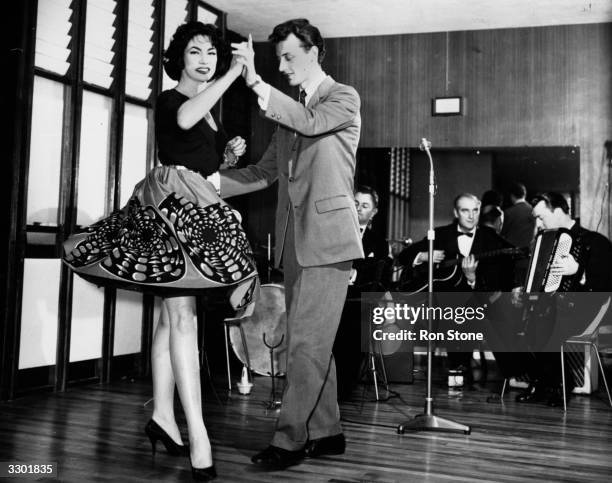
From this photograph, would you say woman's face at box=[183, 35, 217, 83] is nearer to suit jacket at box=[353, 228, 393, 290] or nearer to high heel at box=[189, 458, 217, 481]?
high heel at box=[189, 458, 217, 481]

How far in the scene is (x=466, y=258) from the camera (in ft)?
18.4

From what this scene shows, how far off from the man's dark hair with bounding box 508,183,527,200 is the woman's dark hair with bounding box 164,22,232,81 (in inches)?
181

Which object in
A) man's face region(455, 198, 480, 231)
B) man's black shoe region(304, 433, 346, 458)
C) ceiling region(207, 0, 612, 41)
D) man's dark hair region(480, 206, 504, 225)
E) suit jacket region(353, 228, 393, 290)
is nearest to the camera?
man's black shoe region(304, 433, 346, 458)

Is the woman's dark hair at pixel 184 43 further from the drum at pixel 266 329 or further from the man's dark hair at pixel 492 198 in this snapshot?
the man's dark hair at pixel 492 198

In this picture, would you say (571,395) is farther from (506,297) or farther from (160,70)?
(160,70)

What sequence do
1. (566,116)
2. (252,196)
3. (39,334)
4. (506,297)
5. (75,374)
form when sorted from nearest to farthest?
1. (39,334)
2. (75,374)
3. (506,297)
4. (566,116)
5. (252,196)

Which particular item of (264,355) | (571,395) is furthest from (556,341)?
(264,355)

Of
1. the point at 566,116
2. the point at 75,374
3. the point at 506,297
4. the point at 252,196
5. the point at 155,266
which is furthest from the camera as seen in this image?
the point at 252,196

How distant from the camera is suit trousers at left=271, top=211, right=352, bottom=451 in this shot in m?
2.82

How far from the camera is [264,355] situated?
506 cm

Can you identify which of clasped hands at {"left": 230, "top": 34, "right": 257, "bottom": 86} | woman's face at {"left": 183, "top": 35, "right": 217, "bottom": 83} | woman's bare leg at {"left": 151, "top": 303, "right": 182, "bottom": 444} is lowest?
woman's bare leg at {"left": 151, "top": 303, "right": 182, "bottom": 444}

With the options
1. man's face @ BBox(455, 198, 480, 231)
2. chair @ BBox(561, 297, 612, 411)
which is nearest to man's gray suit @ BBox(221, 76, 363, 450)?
chair @ BBox(561, 297, 612, 411)

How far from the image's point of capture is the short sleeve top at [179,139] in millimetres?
2707

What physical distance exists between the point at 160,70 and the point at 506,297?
3.16 meters
